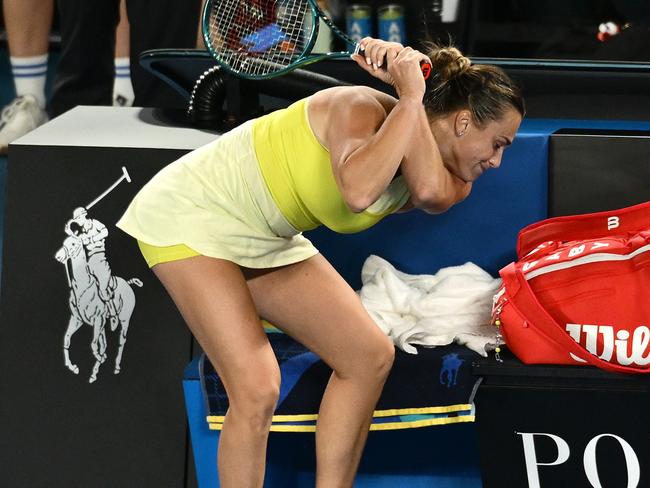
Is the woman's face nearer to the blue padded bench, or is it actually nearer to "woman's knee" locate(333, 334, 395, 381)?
"woman's knee" locate(333, 334, 395, 381)

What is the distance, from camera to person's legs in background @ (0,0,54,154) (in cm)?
448

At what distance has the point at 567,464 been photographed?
7.75 ft

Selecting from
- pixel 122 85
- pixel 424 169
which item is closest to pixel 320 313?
pixel 424 169

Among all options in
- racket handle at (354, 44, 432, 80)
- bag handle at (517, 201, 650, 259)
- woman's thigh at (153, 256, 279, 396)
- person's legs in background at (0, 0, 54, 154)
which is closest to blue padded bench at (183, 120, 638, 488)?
bag handle at (517, 201, 650, 259)

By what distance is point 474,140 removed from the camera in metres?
2.21

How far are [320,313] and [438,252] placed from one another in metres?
0.63

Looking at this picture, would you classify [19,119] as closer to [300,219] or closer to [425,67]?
[300,219]

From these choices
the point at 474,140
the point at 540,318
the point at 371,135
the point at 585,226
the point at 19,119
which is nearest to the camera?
the point at 371,135

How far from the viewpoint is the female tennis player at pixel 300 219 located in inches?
85.0

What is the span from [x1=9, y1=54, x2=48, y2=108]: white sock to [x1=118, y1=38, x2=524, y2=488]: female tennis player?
2.47 meters

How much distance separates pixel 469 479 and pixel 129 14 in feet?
7.59

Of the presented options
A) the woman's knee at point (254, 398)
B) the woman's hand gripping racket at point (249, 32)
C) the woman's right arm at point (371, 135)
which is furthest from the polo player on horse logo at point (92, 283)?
the woman's right arm at point (371, 135)

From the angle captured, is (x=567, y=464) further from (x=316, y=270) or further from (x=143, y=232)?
(x=143, y=232)

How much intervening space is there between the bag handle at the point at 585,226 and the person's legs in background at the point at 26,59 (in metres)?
2.53
